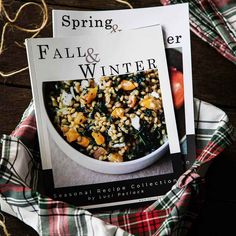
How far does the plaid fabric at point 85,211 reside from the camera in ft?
1.71

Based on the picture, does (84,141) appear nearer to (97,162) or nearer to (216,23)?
(97,162)

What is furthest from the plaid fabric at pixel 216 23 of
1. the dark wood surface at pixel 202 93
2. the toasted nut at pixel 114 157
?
the toasted nut at pixel 114 157

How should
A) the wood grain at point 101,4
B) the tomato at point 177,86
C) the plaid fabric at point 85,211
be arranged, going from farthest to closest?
1. the wood grain at point 101,4
2. the tomato at point 177,86
3. the plaid fabric at point 85,211

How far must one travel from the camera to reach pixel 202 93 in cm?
69

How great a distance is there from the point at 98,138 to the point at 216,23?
251 mm

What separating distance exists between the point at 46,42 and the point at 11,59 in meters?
0.12

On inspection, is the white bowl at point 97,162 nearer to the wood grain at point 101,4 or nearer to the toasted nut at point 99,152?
the toasted nut at point 99,152

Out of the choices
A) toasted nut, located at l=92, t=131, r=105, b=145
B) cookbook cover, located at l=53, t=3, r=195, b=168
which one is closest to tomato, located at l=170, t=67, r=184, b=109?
cookbook cover, located at l=53, t=3, r=195, b=168

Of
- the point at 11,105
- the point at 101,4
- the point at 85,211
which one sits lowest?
the point at 85,211

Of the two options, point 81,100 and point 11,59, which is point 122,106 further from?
point 11,59

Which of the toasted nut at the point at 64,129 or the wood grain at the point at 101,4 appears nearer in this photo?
the toasted nut at the point at 64,129

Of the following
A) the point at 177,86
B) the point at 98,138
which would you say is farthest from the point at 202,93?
the point at 98,138

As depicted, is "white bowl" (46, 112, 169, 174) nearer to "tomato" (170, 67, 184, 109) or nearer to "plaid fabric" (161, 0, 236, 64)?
"tomato" (170, 67, 184, 109)

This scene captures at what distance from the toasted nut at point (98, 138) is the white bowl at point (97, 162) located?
0.02m
